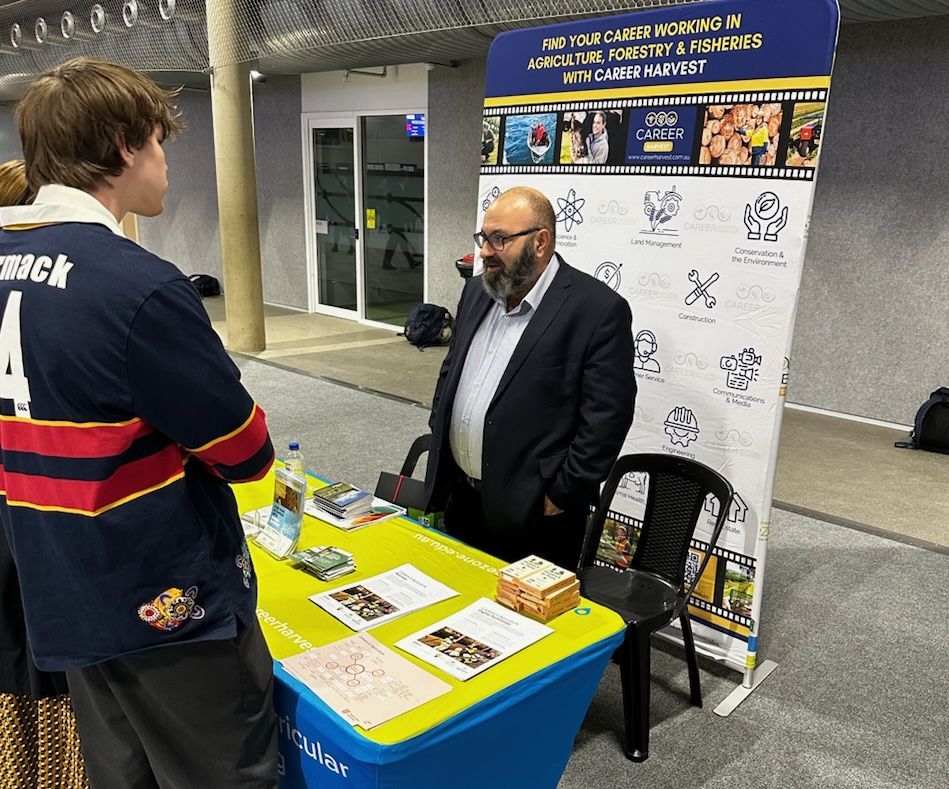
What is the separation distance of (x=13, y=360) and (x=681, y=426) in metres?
2.20

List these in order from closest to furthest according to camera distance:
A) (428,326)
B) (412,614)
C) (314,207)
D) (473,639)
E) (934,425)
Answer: (473,639), (412,614), (934,425), (428,326), (314,207)

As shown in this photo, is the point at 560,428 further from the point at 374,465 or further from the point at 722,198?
the point at 374,465

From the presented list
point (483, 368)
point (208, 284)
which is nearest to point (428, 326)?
point (208, 284)

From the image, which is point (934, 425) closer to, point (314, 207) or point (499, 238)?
point (499, 238)

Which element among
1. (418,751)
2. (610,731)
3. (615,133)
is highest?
(615,133)

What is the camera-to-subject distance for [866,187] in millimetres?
5352

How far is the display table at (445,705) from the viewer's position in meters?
1.39

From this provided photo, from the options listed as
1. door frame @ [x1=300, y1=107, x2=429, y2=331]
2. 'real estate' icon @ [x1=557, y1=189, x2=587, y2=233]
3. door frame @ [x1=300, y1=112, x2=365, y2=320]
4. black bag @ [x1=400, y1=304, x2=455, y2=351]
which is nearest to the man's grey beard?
'real estate' icon @ [x1=557, y1=189, x2=587, y2=233]

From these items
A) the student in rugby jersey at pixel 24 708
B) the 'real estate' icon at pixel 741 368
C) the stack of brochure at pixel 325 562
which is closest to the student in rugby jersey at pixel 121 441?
the student in rugby jersey at pixel 24 708

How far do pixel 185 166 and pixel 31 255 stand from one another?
10.7m

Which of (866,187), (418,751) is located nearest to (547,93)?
(418,751)

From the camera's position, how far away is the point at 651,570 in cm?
279

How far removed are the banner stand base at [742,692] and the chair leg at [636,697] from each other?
37 cm

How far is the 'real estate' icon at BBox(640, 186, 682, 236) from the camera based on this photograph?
2709 millimetres
